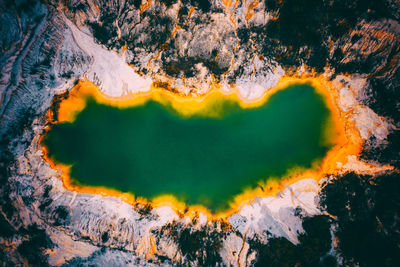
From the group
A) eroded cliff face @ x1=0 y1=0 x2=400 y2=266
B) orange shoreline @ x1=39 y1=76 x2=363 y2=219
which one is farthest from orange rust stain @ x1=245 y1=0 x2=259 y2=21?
orange shoreline @ x1=39 y1=76 x2=363 y2=219

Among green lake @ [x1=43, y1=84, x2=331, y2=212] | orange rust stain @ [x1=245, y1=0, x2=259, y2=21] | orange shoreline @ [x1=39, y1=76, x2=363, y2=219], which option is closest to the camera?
orange rust stain @ [x1=245, y1=0, x2=259, y2=21]

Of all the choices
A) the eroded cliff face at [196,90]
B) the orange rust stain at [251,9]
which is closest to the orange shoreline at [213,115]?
the eroded cliff face at [196,90]

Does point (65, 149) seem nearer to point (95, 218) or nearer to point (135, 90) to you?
point (95, 218)

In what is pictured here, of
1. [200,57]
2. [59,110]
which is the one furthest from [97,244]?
[200,57]

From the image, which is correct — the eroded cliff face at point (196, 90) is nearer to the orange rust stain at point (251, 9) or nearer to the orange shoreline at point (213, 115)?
the orange rust stain at point (251, 9)

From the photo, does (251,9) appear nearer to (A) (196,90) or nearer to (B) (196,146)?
(A) (196,90)

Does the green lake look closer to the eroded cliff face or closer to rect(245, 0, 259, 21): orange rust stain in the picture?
the eroded cliff face

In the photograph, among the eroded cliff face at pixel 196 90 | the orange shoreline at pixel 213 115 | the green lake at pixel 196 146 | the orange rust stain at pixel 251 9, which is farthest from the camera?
the green lake at pixel 196 146
